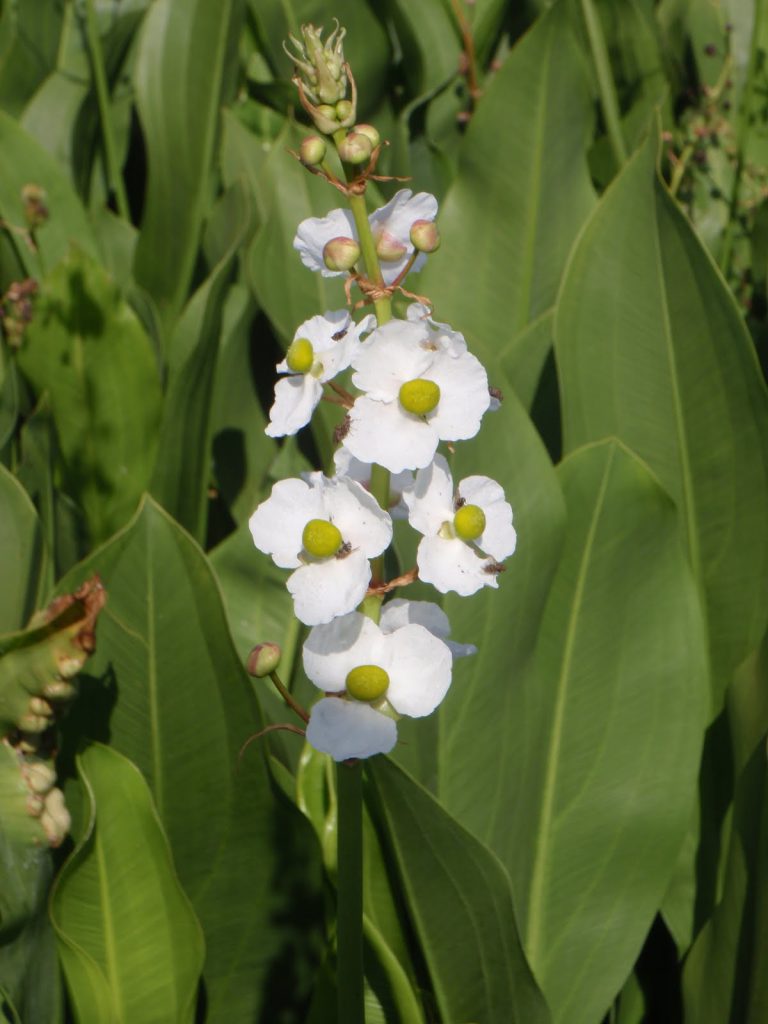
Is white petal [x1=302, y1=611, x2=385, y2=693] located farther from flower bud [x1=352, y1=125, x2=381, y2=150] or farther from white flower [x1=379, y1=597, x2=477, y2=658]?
flower bud [x1=352, y1=125, x2=381, y2=150]

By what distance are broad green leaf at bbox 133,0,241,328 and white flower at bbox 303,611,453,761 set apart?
1372 millimetres

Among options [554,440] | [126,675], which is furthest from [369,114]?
[126,675]

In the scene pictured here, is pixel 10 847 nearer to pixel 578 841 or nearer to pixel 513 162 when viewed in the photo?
pixel 578 841

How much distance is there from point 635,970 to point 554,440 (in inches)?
23.6

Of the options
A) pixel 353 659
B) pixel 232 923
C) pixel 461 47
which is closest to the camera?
pixel 353 659

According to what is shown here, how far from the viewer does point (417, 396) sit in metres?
0.70

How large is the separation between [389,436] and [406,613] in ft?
0.34

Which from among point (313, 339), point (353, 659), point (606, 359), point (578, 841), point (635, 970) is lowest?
point (635, 970)

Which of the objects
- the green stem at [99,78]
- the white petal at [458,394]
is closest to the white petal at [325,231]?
the white petal at [458,394]

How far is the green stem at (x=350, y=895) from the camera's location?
2.54 ft

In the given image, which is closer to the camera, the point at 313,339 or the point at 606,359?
the point at 313,339

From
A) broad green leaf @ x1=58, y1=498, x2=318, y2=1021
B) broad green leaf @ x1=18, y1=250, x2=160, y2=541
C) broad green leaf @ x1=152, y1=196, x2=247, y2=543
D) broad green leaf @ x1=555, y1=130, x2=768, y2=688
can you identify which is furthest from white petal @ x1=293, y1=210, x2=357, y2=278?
broad green leaf @ x1=18, y1=250, x2=160, y2=541

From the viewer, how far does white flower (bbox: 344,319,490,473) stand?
2.27 ft

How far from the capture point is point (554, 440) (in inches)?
60.7
